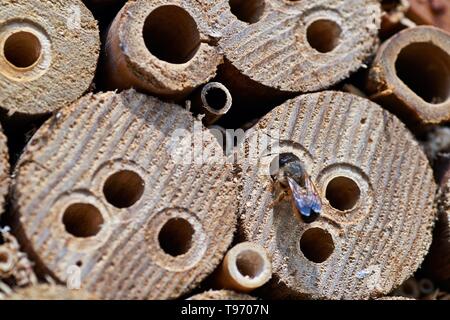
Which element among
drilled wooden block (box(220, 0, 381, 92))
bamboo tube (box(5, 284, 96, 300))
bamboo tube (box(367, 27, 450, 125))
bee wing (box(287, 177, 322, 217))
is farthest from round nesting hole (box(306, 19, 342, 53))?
bamboo tube (box(5, 284, 96, 300))

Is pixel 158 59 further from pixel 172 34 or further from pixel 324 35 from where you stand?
pixel 324 35

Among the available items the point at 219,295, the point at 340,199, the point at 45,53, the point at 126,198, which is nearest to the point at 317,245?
the point at 340,199

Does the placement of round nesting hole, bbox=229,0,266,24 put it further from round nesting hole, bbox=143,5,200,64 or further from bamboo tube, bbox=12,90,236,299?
bamboo tube, bbox=12,90,236,299

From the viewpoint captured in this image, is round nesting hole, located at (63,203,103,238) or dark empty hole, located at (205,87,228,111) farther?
dark empty hole, located at (205,87,228,111)

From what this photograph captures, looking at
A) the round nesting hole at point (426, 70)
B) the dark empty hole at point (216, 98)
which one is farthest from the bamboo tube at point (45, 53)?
the round nesting hole at point (426, 70)

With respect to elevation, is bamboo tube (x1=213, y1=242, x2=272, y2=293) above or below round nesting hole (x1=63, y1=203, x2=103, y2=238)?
below

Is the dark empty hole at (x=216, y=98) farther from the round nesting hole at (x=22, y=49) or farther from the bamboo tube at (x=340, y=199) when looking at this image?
the round nesting hole at (x=22, y=49)
